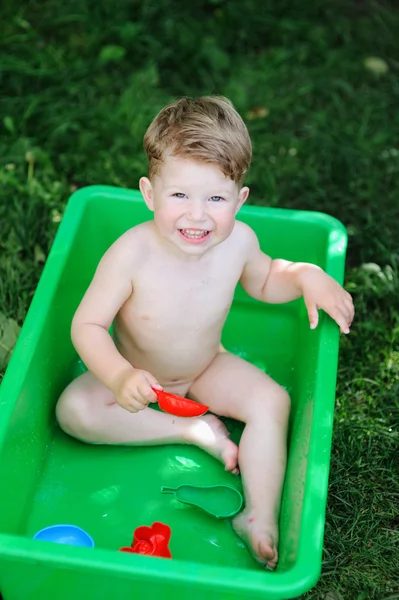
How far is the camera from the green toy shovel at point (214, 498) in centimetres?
185

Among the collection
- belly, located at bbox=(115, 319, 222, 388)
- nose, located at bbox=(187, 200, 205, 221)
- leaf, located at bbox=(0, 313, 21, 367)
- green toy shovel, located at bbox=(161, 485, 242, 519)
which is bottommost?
leaf, located at bbox=(0, 313, 21, 367)

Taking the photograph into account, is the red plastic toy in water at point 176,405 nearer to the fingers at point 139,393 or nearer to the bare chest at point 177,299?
the fingers at point 139,393

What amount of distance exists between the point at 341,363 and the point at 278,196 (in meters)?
0.63

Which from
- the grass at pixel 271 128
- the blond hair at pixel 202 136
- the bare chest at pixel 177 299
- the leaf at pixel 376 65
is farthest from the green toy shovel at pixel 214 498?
the leaf at pixel 376 65

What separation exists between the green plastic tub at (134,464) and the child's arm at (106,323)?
11 centimetres

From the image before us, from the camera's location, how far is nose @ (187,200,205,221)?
168 cm

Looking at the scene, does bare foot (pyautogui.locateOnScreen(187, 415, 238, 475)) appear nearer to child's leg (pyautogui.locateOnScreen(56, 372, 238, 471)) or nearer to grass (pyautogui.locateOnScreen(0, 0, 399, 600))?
child's leg (pyautogui.locateOnScreen(56, 372, 238, 471))

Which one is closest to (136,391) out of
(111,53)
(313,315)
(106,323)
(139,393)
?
(139,393)

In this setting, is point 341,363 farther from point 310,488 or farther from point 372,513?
point 310,488

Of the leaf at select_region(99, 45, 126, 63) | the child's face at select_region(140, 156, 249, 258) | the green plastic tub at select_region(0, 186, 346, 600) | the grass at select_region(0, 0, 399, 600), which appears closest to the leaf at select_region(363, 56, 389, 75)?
the grass at select_region(0, 0, 399, 600)

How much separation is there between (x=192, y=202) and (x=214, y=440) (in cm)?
55

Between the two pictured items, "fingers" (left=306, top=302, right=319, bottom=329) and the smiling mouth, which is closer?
the smiling mouth

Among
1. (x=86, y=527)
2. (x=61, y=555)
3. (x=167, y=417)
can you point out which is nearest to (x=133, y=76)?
(x=167, y=417)

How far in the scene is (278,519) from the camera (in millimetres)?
1836
